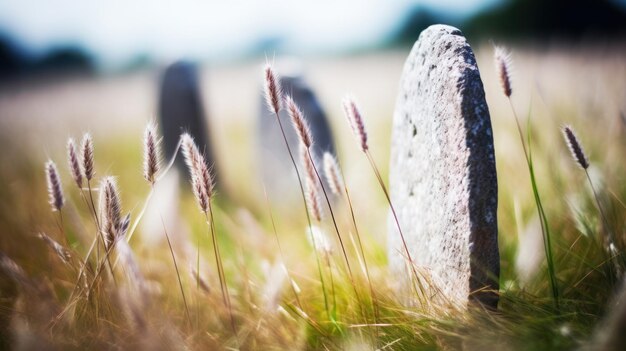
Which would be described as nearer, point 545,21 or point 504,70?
point 504,70

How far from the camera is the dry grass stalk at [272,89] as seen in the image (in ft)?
A: 4.99

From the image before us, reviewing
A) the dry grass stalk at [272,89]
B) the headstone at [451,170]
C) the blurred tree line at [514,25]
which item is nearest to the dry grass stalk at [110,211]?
the dry grass stalk at [272,89]

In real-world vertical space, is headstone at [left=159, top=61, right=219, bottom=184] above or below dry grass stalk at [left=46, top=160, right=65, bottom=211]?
above

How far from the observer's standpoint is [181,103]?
180 inches

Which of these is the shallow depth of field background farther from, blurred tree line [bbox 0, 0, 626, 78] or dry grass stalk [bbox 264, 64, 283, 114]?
blurred tree line [bbox 0, 0, 626, 78]

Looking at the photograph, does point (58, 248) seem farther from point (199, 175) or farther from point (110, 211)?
point (199, 175)

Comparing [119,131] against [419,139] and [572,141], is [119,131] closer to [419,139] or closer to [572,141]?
[419,139]

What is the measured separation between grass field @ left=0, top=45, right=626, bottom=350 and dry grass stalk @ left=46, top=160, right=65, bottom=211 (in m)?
0.23

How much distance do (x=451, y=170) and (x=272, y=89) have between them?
2.31 feet

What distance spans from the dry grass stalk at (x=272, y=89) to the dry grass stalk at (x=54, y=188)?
2.66 feet

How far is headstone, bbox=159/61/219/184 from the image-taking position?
4.56 m

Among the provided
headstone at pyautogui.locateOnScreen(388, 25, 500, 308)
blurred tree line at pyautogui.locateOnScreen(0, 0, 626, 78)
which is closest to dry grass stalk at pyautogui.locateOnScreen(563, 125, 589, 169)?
headstone at pyautogui.locateOnScreen(388, 25, 500, 308)

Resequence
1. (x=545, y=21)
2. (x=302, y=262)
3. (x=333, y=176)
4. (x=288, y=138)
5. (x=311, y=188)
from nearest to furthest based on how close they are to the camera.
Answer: (x=311, y=188) < (x=333, y=176) < (x=302, y=262) < (x=288, y=138) < (x=545, y=21)

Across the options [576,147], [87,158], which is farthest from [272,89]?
[576,147]
